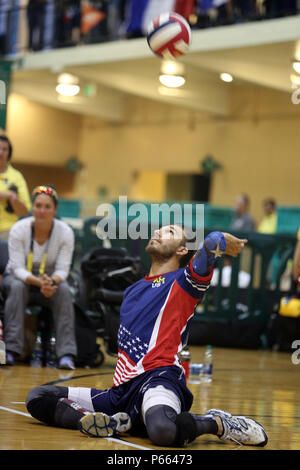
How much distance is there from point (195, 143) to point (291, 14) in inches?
251

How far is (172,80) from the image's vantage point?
56.3 feet

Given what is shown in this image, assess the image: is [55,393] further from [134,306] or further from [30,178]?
[30,178]

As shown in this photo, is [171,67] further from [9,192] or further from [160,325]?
[160,325]

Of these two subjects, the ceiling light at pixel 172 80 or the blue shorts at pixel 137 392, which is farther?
the ceiling light at pixel 172 80

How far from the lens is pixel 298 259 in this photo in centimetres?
727

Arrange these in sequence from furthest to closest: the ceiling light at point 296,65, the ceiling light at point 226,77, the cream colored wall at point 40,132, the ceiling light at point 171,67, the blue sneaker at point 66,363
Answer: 1. the cream colored wall at point 40,132
2. the ceiling light at point 171,67
3. the ceiling light at point 226,77
4. the ceiling light at point 296,65
5. the blue sneaker at point 66,363

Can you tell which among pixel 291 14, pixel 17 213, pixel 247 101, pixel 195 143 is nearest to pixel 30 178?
pixel 195 143

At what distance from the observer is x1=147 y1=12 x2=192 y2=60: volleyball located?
7.81 m

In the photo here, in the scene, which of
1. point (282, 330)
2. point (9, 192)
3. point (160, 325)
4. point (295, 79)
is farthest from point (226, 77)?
point (160, 325)

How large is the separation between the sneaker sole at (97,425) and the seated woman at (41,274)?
2.76 m

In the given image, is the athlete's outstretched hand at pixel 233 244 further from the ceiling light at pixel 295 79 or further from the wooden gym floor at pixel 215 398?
the ceiling light at pixel 295 79

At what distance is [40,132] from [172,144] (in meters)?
4.08

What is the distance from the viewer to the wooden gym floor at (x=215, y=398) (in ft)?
13.9

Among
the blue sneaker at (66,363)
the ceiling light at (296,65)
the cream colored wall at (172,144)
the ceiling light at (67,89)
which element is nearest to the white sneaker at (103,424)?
the blue sneaker at (66,363)
